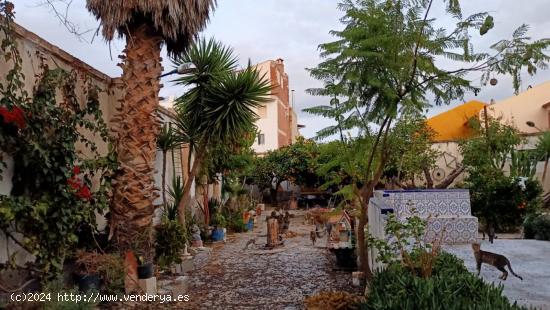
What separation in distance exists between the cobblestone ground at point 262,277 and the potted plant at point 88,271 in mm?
1370

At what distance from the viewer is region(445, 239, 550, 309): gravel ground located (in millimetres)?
4656

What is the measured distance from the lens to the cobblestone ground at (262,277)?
22.1 feet

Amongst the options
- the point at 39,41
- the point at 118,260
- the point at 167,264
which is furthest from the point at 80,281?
the point at 39,41

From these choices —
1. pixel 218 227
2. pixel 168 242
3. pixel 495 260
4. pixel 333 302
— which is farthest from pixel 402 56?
pixel 218 227

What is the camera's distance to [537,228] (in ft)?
31.5

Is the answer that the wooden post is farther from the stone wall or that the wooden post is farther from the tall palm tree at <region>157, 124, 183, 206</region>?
the stone wall

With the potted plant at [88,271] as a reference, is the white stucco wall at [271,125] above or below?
above

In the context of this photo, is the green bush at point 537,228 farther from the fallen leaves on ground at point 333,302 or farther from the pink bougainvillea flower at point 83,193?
the pink bougainvillea flower at point 83,193

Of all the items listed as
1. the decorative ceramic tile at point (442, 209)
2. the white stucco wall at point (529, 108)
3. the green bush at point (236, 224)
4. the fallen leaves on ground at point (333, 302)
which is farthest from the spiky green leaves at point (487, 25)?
the white stucco wall at point (529, 108)

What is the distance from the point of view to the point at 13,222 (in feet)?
16.7

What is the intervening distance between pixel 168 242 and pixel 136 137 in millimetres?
2284

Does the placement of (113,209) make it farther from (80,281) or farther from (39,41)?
(39,41)

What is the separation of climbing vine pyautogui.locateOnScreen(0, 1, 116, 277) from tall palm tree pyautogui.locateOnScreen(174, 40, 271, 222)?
4237 millimetres

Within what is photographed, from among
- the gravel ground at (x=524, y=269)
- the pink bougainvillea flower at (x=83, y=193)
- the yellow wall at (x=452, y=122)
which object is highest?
the yellow wall at (x=452, y=122)
